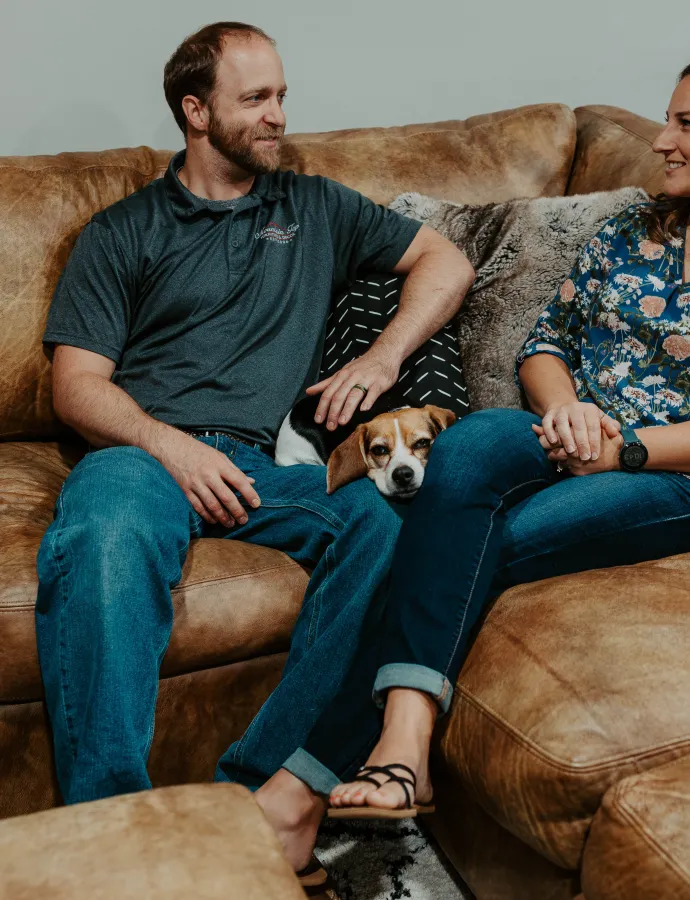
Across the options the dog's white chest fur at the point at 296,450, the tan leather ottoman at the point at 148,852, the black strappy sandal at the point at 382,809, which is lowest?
the black strappy sandal at the point at 382,809

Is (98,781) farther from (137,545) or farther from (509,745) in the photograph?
(509,745)

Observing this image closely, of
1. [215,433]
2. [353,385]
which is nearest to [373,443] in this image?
[353,385]

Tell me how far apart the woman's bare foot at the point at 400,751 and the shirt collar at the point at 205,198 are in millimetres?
1307

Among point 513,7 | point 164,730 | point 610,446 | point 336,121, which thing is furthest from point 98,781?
point 513,7

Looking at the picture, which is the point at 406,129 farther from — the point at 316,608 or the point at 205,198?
the point at 316,608

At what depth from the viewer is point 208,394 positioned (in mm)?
2105

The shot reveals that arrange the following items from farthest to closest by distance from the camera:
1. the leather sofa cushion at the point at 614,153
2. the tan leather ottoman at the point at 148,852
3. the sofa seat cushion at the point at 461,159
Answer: the sofa seat cushion at the point at 461,159 → the leather sofa cushion at the point at 614,153 → the tan leather ottoman at the point at 148,852

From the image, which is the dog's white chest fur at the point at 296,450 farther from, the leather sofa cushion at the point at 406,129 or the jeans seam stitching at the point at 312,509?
the leather sofa cushion at the point at 406,129

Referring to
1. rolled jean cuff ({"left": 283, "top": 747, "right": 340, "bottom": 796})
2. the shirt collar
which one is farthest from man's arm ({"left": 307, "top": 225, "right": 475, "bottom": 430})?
rolled jean cuff ({"left": 283, "top": 747, "right": 340, "bottom": 796})

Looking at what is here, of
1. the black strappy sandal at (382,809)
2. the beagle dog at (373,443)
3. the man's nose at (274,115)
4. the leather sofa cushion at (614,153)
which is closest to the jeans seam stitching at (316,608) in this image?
the beagle dog at (373,443)

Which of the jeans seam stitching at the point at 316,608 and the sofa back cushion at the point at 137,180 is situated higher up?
the sofa back cushion at the point at 137,180

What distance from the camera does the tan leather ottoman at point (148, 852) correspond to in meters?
0.92

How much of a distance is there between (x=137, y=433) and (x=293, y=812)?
86 cm

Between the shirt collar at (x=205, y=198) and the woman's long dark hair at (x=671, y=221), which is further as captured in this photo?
the shirt collar at (x=205, y=198)
